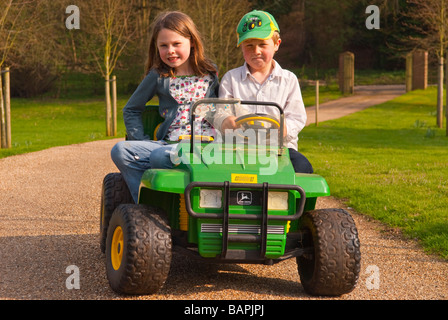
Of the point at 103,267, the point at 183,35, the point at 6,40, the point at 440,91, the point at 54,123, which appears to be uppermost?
the point at 6,40

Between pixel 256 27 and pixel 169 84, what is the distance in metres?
0.81

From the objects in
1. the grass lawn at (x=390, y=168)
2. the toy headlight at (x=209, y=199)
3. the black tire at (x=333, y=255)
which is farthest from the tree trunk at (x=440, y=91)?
the toy headlight at (x=209, y=199)

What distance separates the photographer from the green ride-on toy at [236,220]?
4.34m

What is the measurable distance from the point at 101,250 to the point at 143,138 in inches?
39.9

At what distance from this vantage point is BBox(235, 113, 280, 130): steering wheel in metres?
4.66

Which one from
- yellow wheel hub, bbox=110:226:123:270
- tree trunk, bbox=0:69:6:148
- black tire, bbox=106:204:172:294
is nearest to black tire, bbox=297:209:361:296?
black tire, bbox=106:204:172:294

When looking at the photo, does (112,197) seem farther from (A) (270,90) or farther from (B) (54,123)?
(B) (54,123)

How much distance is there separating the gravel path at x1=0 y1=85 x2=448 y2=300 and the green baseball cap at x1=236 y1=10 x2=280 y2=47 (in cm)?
174

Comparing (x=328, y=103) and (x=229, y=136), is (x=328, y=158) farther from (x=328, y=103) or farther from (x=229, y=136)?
(x=328, y=103)

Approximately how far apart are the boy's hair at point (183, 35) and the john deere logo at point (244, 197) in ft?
4.63

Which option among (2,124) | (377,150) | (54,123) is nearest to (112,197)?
(377,150)

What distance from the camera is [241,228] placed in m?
4.40

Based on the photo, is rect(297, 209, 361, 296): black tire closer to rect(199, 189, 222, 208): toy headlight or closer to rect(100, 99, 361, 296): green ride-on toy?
rect(100, 99, 361, 296): green ride-on toy

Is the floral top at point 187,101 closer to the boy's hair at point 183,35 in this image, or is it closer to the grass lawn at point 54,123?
the boy's hair at point 183,35
